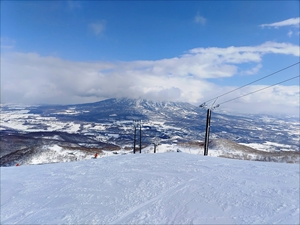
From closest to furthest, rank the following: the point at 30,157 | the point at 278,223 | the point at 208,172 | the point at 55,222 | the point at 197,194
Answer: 1. the point at 278,223
2. the point at 55,222
3. the point at 197,194
4. the point at 208,172
5. the point at 30,157

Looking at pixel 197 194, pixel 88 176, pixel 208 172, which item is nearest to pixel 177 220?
pixel 197 194

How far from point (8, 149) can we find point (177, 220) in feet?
274

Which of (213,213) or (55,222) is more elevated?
(213,213)

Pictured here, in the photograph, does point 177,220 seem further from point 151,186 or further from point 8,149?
point 8,149

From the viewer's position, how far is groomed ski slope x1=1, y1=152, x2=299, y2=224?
18.4 ft

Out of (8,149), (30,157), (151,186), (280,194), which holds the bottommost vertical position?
(8,149)

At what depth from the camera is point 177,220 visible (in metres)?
5.43

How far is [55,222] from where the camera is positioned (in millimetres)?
6258

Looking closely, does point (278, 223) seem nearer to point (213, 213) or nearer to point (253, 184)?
point (213, 213)

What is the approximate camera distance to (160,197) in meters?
7.00

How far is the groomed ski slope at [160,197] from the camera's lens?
5.62m

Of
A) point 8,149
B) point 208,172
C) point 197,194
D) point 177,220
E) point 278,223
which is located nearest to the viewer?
point 278,223

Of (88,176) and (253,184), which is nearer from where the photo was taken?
(253,184)

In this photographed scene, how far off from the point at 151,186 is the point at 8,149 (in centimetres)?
8087
